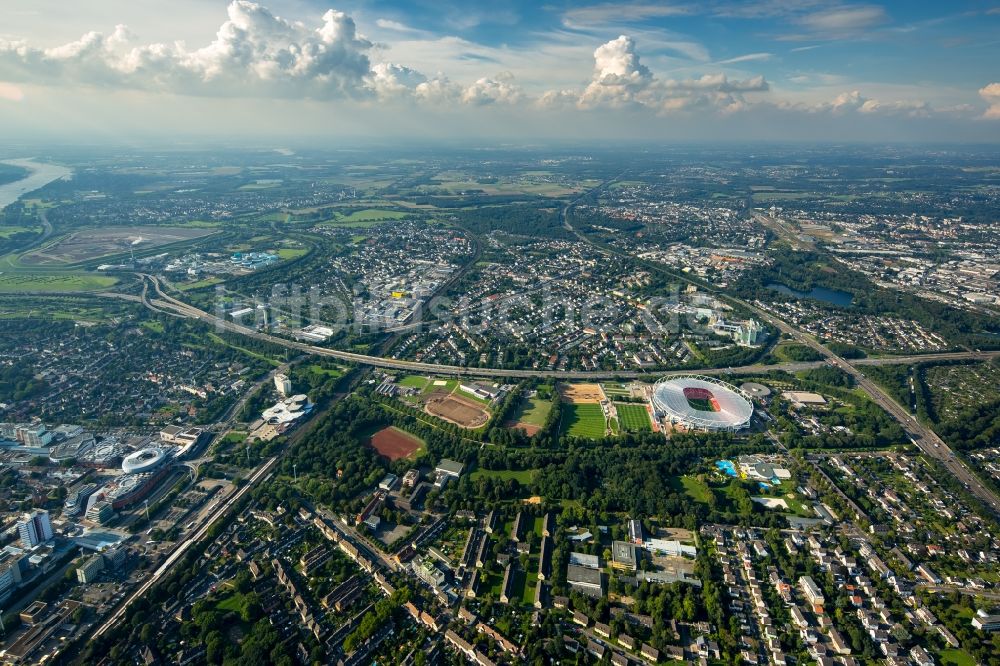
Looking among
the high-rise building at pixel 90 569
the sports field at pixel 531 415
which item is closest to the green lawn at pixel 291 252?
the sports field at pixel 531 415

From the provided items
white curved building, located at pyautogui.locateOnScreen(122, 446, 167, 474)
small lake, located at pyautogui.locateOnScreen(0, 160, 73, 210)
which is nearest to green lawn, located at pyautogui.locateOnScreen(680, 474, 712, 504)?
white curved building, located at pyautogui.locateOnScreen(122, 446, 167, 474)

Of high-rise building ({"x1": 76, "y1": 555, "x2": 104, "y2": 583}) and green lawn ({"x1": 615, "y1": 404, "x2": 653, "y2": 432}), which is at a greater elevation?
green lawn ({"x1": 615, "y1": 404, "x2": 653, "y2": 432})

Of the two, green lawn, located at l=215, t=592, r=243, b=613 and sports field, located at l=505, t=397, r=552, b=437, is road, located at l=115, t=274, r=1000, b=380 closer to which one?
sports field, located at l=505, t=397, r=552, b=437

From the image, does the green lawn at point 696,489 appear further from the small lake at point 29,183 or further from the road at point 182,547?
the small lake at point 29,183

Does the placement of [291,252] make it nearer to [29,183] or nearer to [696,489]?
[696,489]

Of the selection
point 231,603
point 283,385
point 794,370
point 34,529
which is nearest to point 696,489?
point 794,370

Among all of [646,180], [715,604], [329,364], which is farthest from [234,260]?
[646,180]
